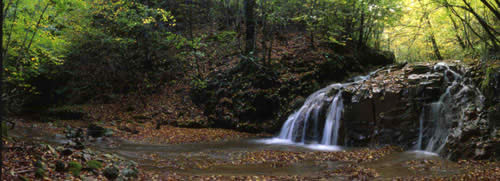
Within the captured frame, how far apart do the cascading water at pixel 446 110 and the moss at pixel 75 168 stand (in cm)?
883

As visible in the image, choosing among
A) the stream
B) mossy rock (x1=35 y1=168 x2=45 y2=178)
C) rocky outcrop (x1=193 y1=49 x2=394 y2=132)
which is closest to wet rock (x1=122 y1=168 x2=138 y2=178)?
the stream

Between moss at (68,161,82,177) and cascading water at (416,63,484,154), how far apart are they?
8.83m

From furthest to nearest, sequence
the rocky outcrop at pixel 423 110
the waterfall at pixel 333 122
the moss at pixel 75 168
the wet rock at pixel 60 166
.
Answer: the waterfall at pixel 333 122
the rocky outcrop at pixel 423 110
the moss at pixel 75 168
the wet rock at pixel 60 166

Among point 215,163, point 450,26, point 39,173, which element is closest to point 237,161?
point 215,163

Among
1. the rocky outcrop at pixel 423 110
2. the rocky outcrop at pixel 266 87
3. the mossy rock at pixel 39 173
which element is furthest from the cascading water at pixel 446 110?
the mossy rock at pixel 39 173

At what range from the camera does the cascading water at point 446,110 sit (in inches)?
343

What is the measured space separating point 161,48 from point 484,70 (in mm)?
16431

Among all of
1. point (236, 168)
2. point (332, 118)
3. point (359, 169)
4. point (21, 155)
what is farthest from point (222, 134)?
point (21, 155)

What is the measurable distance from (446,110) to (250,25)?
35.2ft

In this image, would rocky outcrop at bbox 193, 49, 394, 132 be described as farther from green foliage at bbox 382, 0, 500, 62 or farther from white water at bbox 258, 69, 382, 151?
green foliage at bbox 382, 0, 500, 62

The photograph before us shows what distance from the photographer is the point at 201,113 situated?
15242mm

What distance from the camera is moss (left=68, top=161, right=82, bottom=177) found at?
533 cm

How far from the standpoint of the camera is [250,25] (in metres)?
17.1

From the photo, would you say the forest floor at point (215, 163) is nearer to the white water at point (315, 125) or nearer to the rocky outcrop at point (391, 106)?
the rocky outcrop at point (391, 106)
